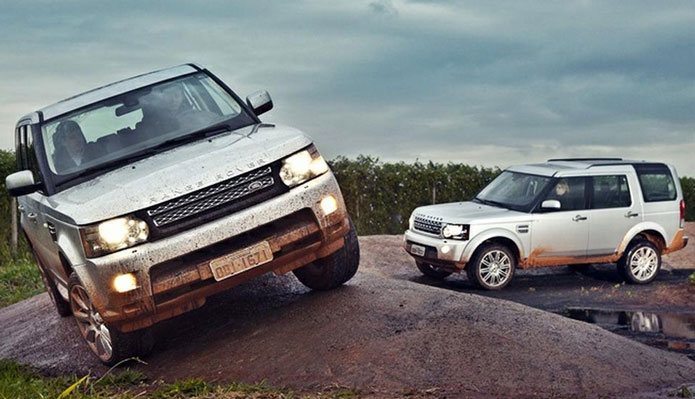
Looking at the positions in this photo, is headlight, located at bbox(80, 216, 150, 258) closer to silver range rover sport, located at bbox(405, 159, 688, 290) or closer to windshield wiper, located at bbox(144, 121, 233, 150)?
windshield wiper, located at bbox(144, 121, 233, 150)

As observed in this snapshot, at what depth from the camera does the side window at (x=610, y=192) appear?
15.8 metres

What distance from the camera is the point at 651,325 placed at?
11.9 metres

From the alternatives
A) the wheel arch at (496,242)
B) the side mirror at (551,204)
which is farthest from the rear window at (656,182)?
the wheel arch at (496,242)

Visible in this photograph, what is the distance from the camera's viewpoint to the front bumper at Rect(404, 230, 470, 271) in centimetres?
1462

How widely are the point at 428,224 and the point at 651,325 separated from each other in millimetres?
4506

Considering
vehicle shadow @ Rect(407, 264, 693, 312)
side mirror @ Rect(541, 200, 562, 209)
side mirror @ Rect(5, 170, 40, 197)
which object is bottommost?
vehicle shadow @ Rect(407, 264, 693, 312)

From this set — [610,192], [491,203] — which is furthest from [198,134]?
[610,192]

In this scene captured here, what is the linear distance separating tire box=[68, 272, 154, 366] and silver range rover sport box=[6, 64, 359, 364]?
0.04 ft

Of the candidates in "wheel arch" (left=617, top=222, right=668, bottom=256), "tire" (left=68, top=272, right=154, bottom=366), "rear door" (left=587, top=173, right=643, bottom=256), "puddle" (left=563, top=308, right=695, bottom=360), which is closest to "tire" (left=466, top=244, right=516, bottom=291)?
"rear door" (left=587, top=173, right=643, bottom=256)

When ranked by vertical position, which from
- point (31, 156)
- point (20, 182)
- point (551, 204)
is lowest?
point (551, 204)

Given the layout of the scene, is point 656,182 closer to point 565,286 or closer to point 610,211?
point 610,211

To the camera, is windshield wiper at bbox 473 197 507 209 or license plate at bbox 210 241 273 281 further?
windshield wiper at bbox 473 197 507 209

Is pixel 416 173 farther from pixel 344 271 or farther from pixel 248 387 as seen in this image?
pixel 248 387

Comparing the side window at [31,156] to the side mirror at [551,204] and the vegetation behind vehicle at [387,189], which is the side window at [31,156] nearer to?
the side mirror at [551,204]
